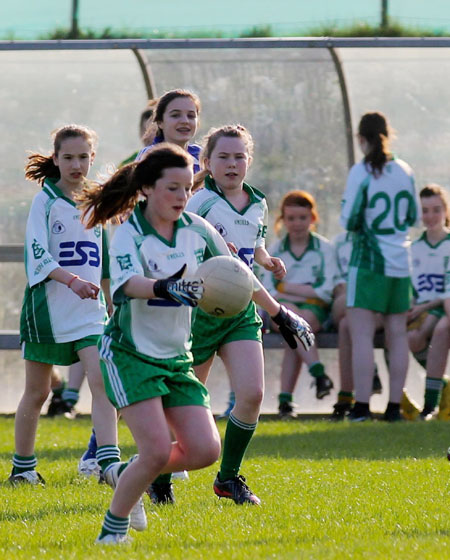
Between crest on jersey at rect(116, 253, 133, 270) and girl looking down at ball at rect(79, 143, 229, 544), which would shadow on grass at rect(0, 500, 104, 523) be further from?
crest on jersey at rect(116, 253, 133, 270)

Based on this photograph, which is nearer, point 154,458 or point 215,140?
point 154,458

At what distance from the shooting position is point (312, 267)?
468 inches

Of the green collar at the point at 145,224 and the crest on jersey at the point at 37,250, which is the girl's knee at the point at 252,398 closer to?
the green collar at the point at 145,224

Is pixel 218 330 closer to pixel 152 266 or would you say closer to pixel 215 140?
pixel 215 140

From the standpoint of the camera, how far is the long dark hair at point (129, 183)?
531 cm

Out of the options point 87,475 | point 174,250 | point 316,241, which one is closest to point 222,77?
point 316,241

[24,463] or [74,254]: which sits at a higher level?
[74,254]

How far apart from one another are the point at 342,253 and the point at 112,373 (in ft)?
23.7

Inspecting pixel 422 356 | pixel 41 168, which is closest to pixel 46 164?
pixel 41 168

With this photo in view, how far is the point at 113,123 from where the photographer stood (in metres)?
13.1

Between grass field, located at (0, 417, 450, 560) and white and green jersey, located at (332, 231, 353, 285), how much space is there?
9.26 feet

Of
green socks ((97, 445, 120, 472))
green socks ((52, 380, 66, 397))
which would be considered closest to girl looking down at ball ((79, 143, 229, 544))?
green socks ((97, 445, 120, 472))

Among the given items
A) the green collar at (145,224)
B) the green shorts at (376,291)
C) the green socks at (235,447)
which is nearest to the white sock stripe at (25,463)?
the green socks at (235,447)

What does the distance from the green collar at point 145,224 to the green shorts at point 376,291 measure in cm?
552
